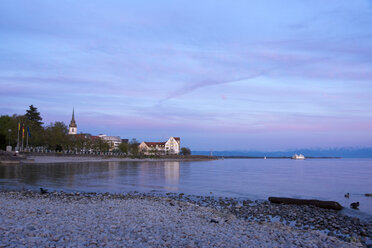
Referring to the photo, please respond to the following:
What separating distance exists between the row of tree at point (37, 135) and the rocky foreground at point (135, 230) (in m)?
73.4

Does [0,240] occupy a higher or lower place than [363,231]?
higher

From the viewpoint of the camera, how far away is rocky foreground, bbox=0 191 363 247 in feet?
32.6

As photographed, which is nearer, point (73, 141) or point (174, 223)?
point (174, 223)

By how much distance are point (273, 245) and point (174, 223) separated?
14.1 ft

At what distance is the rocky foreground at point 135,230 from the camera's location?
992 cm

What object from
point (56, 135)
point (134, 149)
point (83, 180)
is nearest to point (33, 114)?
point (56, 135)

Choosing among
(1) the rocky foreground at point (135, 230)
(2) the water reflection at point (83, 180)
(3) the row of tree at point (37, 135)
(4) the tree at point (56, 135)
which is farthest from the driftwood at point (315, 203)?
(4) the tree at point (56, 135)

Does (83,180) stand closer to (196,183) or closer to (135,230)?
(196,183)

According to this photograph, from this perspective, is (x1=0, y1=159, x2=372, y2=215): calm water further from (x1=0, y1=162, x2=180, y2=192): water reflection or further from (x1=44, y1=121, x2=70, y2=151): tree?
(x1=44, y1=121, x2=70, y2=151): tree

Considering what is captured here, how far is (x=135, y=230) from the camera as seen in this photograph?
11602 millimetres

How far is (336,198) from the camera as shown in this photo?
27.4 m

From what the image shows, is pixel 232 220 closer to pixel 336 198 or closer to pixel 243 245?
pixel 243 245

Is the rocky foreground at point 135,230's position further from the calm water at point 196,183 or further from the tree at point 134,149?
the tree at point 134,149

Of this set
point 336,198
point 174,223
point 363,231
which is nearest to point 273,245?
point 174,223
